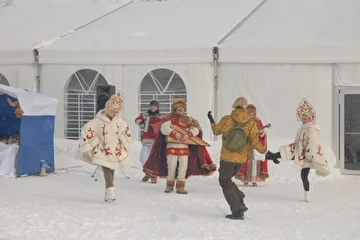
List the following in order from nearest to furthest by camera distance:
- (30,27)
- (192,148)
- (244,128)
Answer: (244,128) → (192,148) → (30,27)

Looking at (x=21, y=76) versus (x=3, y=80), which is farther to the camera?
(x=3, y=80)

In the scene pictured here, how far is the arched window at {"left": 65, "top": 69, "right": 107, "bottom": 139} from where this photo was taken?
12781 millimetres

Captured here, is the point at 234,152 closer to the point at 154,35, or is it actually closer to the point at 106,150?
the point at 106,150

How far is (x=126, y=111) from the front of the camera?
1244 cm

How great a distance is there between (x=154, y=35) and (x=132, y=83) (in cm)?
118

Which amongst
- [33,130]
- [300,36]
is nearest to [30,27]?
[33,130]

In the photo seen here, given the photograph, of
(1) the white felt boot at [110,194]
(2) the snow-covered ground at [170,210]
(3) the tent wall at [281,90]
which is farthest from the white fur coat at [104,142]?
(3) the tent wall at [281,90]

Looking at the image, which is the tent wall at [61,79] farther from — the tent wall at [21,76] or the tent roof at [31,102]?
the tent roof at [31,102]

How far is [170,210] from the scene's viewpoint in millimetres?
7527

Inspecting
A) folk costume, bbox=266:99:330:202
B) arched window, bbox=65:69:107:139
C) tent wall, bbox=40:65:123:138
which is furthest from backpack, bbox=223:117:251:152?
arched window, bbox=65:69:107:139

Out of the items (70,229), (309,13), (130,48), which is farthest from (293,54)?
(70,229)

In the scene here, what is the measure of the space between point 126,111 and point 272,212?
18.0 ft

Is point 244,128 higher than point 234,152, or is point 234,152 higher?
point 244,128

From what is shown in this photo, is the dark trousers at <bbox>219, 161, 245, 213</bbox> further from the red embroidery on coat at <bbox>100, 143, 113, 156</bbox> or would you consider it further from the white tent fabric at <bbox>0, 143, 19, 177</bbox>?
the white tent fabric at <bbox>0, 143, 19, 177</bbox>
